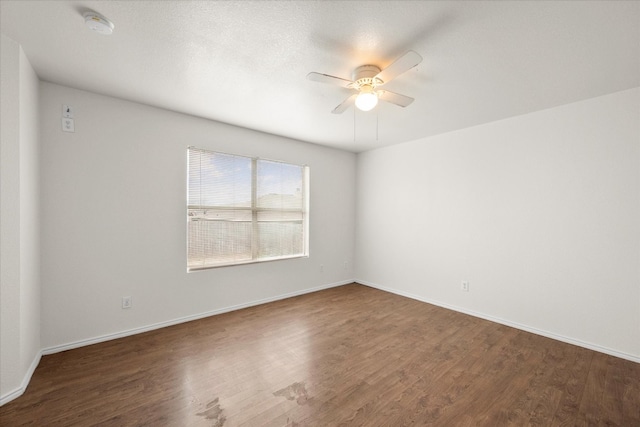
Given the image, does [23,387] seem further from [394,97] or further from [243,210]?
[394,97]

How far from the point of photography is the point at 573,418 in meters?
1.79

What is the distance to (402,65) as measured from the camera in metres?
1.88

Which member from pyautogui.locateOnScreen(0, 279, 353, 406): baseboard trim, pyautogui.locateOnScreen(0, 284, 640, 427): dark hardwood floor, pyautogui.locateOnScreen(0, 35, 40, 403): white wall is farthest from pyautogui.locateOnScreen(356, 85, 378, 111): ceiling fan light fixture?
pyautogui.locateOnScreen(0, 279, 353, 406): baseboard trim

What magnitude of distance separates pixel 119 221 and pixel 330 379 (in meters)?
2.65

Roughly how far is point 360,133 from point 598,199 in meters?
2.78

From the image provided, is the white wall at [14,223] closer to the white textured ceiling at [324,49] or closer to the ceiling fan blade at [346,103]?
the white textured ceiling at [324,49]

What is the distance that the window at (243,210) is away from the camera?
3449 mm

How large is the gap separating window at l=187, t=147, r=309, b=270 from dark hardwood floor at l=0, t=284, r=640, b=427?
0.97 meters

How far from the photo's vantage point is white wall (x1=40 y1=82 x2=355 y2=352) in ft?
8.45

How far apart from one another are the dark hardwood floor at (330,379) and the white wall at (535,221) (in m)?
0.42

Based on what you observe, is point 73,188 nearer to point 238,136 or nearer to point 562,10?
point 238,136

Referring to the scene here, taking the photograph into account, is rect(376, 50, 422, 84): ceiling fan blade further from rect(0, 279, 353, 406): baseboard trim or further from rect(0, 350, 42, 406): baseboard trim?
rect(0, 350, 42, 406): baseboard trim

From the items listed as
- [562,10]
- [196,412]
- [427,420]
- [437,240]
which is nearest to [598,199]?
[437,240]

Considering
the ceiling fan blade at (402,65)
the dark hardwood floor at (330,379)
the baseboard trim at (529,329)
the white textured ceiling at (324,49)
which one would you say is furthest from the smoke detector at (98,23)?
the baseboard trim at (529,329)
